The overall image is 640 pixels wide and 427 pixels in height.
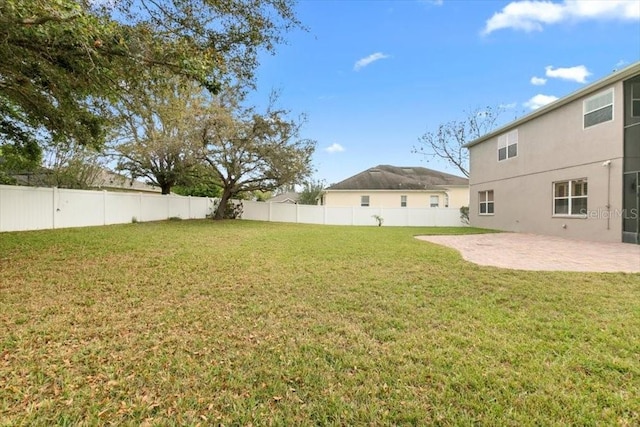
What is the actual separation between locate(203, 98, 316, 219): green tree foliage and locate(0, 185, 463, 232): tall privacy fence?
3.74 metres

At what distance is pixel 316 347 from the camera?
3.00 metres

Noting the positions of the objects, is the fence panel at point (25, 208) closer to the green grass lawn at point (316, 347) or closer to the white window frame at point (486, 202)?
the green grass lawn at point (316, 347)

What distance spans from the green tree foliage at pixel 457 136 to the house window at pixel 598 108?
13.9 meters

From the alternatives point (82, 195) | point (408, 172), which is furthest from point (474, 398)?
point (408, 172)

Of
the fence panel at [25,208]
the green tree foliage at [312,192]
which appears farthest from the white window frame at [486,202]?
the fence panel at [25,208]

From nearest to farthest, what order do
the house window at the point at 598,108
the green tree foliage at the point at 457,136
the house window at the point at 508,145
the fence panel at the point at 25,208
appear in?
the fence panel at the point at 25,208, the house window at the point at 598,108, the house window at the point at 508,145, the green tree foliage at the point at 457,136

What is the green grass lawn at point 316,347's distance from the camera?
2139 mm

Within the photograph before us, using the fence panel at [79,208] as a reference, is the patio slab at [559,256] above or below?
below

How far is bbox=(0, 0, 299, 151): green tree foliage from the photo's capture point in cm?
382

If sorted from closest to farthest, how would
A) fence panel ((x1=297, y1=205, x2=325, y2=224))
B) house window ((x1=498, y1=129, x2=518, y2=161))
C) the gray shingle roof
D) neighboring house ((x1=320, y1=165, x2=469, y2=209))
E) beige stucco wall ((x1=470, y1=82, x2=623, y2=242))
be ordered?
beige stucco wall ((x1=470, y1=82, x2=623, y2=242)), house window ((x1=498, y1=129, x2=518, y2=161)), fence panel ((x1=297, y1=205, x2=325, y2=224)), neighboring house ((x1=320, y1=165, x2=469, y2=209)), the gray shingle roof

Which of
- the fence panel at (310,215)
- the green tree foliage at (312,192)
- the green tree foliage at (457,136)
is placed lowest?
the fence panel at (310,215)

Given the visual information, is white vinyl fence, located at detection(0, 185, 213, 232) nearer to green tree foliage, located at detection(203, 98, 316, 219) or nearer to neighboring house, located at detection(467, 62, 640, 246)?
green tree foliage, located at detection(203, 98, 316, 219)

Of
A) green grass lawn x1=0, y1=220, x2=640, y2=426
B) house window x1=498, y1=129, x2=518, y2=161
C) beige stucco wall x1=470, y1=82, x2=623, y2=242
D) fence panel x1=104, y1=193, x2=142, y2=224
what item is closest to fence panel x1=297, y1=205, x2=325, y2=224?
fence panel x1=104, y1=193, x2=142, y2=224

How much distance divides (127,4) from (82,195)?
9422 millimetres
